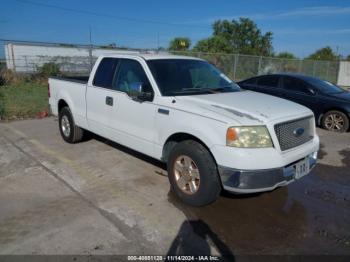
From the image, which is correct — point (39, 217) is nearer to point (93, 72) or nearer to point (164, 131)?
point (164, 131)

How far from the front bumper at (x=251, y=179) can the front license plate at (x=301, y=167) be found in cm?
26

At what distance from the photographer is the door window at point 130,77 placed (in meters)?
4.66

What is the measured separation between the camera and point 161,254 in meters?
3.17

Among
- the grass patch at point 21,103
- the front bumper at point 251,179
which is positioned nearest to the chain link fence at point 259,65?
the grass patch at point 21,103

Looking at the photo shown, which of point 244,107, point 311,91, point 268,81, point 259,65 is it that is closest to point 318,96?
point 311,91

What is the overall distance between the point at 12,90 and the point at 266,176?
1480cm

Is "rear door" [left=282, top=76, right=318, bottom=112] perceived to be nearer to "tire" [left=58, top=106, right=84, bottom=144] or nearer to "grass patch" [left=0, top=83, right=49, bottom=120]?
"tire" [left=58, top=106, right=84, bottom=144]

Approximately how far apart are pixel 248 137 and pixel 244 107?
22.1 inches

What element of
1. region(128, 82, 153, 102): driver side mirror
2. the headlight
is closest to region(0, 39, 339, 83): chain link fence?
region(128, 82, 153, 102): driver side mirror

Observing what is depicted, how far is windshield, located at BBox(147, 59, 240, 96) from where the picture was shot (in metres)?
4.57

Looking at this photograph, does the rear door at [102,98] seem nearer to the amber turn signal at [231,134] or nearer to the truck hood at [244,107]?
the truck hood at [244,107]

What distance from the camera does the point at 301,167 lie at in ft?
13.0

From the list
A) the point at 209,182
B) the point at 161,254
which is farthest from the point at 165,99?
the point at 161,254

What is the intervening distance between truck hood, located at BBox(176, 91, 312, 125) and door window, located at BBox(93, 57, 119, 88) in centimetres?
168
